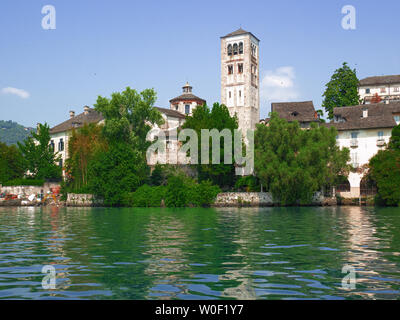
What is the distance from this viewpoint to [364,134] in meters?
62.3

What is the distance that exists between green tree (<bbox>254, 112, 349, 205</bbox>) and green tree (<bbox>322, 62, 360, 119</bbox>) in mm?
28312

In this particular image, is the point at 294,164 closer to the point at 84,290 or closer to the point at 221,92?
the point at 221,92

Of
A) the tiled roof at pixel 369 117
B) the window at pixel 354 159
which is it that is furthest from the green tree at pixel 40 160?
the window at pixel 354 159

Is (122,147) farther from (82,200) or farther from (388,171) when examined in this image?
(388,171)

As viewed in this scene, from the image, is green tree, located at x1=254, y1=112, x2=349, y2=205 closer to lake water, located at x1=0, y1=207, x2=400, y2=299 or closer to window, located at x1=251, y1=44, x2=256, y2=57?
lake water, located at x1=0, y1=207, x2=400, y2=299

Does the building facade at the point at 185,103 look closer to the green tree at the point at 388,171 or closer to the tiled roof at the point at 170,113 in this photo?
the tiled roof at the point at 170,113

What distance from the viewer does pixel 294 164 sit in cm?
5203

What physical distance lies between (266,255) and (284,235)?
237 inches

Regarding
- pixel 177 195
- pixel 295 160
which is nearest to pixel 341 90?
pixel 295 160

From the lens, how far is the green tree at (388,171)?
50.8 m

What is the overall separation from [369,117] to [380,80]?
40.9 metres

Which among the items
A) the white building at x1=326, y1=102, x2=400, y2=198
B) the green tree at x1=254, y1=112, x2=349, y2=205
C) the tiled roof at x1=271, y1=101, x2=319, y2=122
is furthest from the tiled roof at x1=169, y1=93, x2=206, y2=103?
the green tree at x1=254, y1=112, x2=349, y2=205

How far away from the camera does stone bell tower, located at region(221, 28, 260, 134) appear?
81.9m
